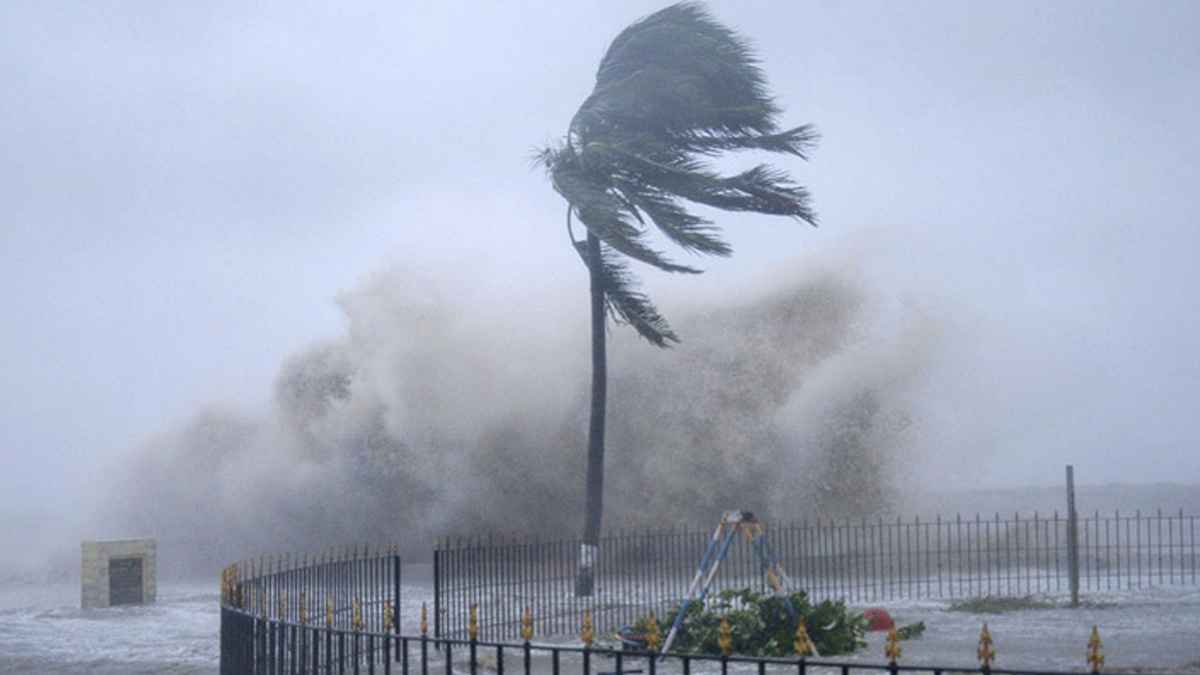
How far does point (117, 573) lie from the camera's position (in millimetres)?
26016

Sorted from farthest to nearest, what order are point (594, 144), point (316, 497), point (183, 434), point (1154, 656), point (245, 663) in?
point (183, 434), point (316, 497), point (594, 144), point (1154, 656), point (245, 663)

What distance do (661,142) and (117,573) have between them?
13222 mm

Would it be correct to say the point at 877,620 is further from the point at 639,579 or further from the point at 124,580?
the point at 124,580

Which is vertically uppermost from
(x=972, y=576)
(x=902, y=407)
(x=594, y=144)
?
(x=594, y=144)

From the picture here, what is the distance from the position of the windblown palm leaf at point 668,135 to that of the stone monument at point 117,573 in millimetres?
10782

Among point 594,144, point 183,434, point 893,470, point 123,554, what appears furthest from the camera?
point 183,434

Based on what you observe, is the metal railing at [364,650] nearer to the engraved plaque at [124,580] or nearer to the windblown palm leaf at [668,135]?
the windblown palm leaf at [668,135]

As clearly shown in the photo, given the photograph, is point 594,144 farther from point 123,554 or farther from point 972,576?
point 123,554

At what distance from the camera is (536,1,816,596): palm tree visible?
71.8 feet

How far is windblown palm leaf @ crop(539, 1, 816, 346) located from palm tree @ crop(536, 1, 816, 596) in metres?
0.02

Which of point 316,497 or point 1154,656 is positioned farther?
point 316,497

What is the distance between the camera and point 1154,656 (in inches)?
521

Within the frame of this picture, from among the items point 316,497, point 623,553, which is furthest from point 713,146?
point 316,497

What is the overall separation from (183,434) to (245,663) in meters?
36.5
